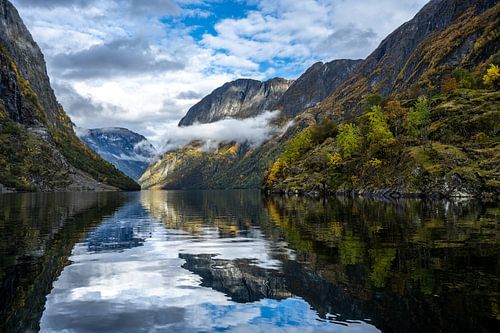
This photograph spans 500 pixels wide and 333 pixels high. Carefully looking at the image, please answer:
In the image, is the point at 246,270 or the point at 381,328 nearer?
the point at 381,328

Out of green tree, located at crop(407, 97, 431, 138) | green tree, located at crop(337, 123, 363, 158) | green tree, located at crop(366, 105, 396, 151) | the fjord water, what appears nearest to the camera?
the fjord water

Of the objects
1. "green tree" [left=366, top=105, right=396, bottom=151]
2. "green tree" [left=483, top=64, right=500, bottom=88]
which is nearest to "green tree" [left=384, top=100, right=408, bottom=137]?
"green tree" [left=366, top=105, right=396, bottom=151]

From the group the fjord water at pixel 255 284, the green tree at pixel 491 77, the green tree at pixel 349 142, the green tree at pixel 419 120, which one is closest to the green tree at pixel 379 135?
the green tree at pixel 349 142

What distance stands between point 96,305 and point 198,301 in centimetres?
468

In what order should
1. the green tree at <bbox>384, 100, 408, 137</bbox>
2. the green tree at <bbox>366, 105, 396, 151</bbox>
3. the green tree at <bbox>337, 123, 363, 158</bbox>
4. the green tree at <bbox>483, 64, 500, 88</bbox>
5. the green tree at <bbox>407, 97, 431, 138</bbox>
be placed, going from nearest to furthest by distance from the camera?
the green tree at <bbox>407, 97, 431, 138</bbox>
the green tree at <bbox>366, 105, 396, 151</bbox>
the green tree at <bbox>337, 123, 363, 158</bbox>
the green tree at <bbox>384, 100, 408, 137</bbox>
the green tree at <bbox>483, 64, 500, 88</bbox>

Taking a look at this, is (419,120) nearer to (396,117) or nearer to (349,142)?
(396,117)

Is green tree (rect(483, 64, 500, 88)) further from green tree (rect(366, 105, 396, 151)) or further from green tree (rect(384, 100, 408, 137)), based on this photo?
green tree (rect(366, 105, 396, 151))

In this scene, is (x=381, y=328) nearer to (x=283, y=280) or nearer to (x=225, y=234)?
(x=283, y=280)

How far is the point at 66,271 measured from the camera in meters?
26.6

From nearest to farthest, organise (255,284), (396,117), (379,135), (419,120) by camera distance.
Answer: (255,284) < (419,120) < (379,135) < (396,117)

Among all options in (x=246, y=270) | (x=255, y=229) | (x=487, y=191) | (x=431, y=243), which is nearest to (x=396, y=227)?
(x=431, y=243)

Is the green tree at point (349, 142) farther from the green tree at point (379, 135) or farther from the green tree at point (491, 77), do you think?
the green tree at point (491, 77)

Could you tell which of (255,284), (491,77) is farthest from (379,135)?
(255,284)

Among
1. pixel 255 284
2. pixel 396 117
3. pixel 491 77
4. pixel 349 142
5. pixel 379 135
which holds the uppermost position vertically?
pixel 491 77
